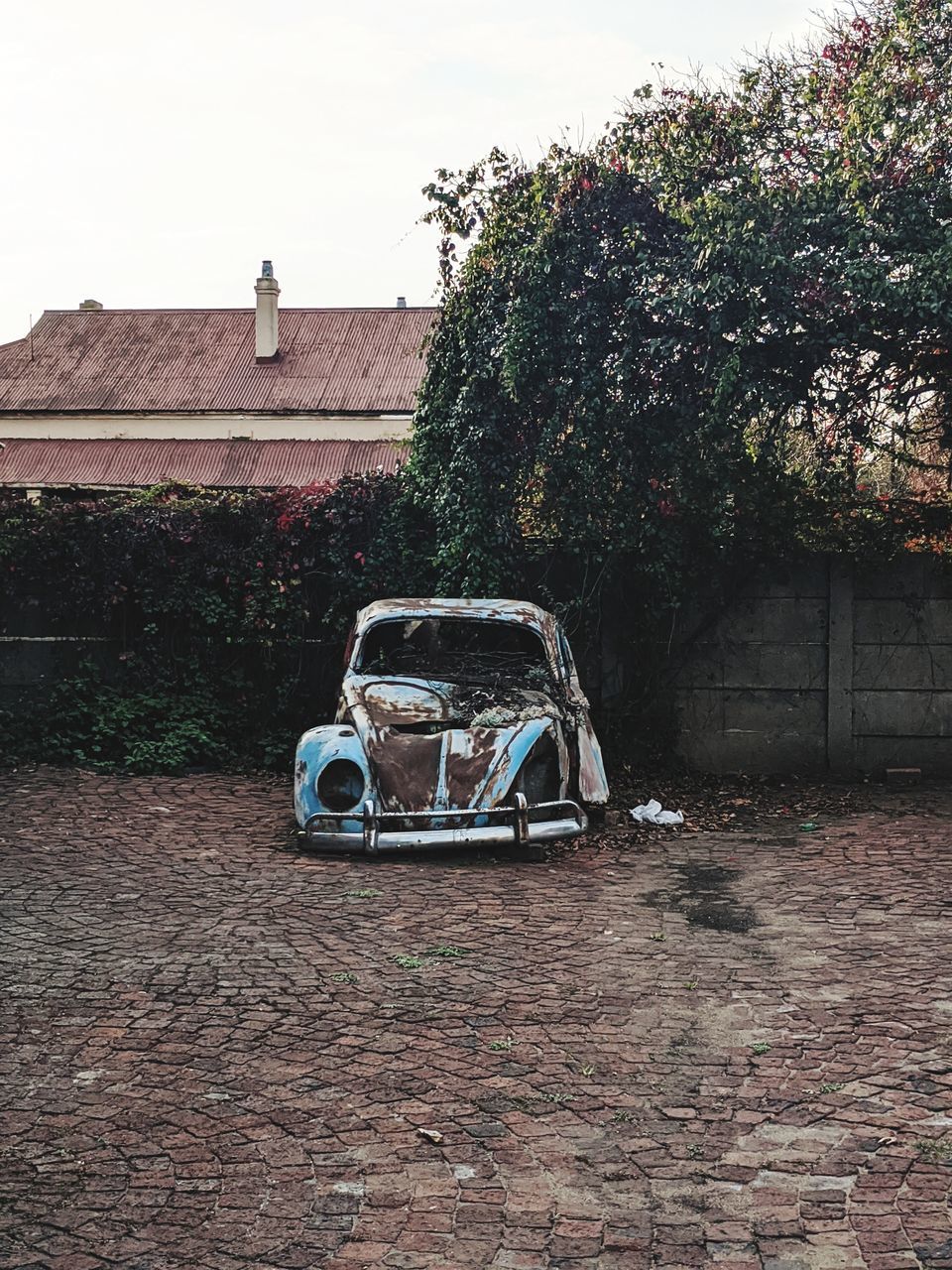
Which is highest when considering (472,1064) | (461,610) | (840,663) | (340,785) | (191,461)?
(191,461)

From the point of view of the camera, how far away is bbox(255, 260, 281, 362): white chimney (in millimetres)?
35500

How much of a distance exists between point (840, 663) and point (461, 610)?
11.4ft

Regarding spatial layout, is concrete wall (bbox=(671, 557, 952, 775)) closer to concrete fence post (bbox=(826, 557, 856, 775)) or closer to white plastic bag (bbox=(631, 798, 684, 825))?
concrete fence post (bbox=(826, 557, 856, 775))

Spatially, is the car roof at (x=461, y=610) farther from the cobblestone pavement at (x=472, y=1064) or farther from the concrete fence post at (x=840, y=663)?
the concrete fence post at (x=840, y=663)

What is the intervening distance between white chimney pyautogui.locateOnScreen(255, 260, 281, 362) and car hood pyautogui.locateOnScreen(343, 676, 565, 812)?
95.4 feet

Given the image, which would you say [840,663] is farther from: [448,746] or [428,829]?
[428,829]

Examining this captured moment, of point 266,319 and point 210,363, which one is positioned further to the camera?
point 210,363

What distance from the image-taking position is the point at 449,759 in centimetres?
772

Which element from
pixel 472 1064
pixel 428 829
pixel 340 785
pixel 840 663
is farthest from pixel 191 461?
pixel 472 1064

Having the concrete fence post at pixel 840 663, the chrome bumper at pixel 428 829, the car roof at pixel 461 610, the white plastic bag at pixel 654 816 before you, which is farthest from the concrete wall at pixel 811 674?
the chrome bumper at pixel 428 829

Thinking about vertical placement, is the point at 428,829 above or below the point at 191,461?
below

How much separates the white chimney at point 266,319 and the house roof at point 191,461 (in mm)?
4525

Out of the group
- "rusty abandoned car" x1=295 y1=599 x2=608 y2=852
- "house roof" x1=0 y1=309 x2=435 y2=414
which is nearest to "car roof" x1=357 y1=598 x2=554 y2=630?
"rusty abandoned car" x1=295 y1=599 x2=608 y2=852

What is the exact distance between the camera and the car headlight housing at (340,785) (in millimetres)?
7750
